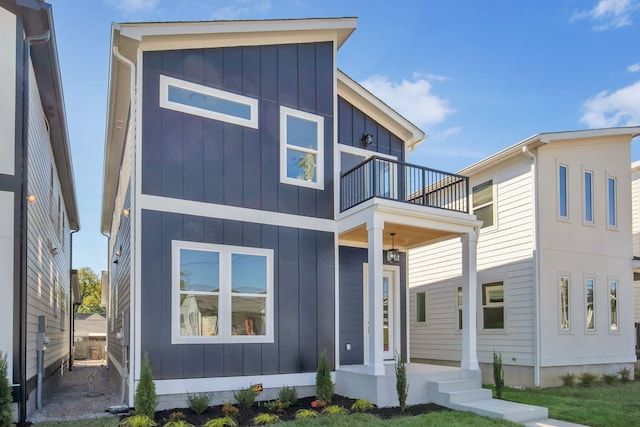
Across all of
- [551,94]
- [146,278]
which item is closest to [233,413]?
[146,278]

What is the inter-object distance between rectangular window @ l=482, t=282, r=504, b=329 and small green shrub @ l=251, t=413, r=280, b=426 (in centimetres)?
711

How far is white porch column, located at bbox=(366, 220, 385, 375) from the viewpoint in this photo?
7887 millimetres

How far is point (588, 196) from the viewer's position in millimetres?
12211

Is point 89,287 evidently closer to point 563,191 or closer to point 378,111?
point 378,111

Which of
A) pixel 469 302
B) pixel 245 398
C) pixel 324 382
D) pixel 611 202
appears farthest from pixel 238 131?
pixel 611 202

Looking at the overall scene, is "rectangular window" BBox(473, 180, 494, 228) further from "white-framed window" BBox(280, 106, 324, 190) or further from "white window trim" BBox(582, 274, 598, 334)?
"white-framed window" BBox(280, 106, 324, 190)

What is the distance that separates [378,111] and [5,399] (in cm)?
813

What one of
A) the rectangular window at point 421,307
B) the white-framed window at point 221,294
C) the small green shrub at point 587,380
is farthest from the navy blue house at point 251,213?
the rectangular window at point 421,307

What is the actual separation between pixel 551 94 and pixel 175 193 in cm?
1588

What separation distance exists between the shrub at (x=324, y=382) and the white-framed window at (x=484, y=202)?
6.52m

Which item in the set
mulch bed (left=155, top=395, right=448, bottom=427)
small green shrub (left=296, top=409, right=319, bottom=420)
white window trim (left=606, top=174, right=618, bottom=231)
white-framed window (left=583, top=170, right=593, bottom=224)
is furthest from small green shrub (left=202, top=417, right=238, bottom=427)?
white window trim (left=606, top=174, right=618, bottom=231)

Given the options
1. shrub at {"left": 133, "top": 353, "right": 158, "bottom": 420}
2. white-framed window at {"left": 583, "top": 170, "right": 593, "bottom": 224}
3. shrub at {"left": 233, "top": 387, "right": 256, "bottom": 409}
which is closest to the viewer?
shrub at {"left": 133, "top": 353, "right": 158, "bottom": 420}

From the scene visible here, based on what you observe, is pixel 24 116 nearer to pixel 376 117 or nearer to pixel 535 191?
pixel 376 117

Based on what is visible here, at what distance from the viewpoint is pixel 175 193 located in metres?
7.64
